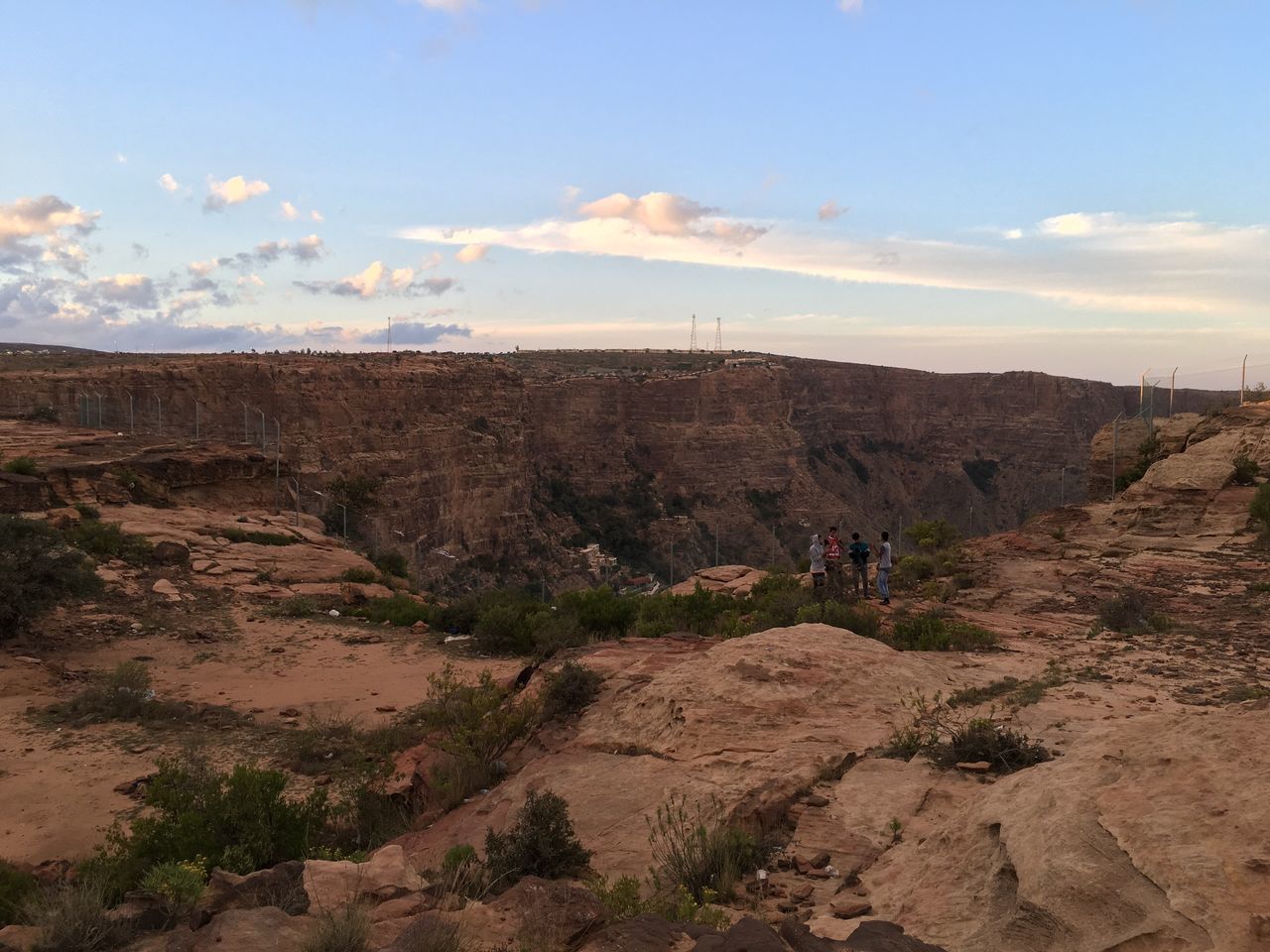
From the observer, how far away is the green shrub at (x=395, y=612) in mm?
14109

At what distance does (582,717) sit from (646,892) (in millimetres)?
2966

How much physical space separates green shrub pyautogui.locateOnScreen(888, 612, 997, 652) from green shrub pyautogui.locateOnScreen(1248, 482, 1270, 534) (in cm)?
921

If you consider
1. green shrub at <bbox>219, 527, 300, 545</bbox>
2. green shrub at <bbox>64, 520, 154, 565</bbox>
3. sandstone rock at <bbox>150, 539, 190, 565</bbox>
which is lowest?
green shrub at <bbox>219, 527, 300, 545</bbox>

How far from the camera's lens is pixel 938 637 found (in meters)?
9.42

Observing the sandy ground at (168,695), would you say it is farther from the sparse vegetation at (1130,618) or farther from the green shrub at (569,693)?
the sparse vegetation at (1130,618)

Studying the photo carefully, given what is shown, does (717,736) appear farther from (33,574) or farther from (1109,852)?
(33,574)

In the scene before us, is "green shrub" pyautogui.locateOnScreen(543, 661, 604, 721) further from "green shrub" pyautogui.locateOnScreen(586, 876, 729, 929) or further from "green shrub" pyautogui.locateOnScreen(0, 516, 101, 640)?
"green shrub" pyautogui.locateOnScreen(0, 516, 101, 640)

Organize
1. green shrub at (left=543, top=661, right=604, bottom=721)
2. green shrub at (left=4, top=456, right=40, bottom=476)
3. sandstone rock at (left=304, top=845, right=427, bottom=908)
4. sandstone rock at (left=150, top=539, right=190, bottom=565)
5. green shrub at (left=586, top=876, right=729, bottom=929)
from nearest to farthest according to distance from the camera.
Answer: green shrub at (left=586, top=876, right=729, bottom=929)
sandstone rock at (left=304, top=845, right=427, bottom=908)
green shrub at (left=543, top=661, right=604, bottom=721)
sandstone rock at (left=150, top=539, right=190, bottom=565)
green shrub at (left=4, top=456, right=40, bottom=476)

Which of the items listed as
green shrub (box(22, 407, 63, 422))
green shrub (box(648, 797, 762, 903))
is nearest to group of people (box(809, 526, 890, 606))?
green shrub (box(648, 797, 762, 903))

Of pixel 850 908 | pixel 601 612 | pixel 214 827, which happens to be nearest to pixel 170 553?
pixel 601 612

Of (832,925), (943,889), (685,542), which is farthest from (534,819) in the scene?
(685,542)

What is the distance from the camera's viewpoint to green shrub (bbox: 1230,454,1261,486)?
18.0 meters

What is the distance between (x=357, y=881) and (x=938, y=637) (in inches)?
283

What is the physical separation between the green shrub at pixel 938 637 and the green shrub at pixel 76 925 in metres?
7.71
